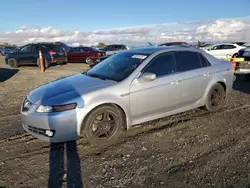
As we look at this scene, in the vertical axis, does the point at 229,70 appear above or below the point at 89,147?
above

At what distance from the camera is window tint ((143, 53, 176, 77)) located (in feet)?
15.8

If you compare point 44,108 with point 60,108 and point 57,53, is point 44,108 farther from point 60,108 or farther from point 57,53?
point 57,53

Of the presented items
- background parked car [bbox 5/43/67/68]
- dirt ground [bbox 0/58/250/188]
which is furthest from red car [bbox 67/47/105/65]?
dirt ground [bbox 0/58/250/188]

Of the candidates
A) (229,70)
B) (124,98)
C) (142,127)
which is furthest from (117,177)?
(229,70)

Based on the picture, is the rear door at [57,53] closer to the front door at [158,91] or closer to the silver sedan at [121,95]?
the silver sedan at [121,95]

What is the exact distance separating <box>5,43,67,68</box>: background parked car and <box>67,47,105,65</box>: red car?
2813mm

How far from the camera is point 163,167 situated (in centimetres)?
356

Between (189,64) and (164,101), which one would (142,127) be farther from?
(189,64)

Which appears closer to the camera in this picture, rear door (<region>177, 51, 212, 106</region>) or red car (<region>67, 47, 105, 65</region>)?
rear door (<region>177, 51, 212, 106</region>)

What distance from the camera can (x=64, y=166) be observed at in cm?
364

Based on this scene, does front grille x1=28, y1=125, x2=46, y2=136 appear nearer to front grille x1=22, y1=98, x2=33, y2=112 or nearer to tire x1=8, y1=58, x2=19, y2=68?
front grille x1=22, y1=98, x2=33, y2=112

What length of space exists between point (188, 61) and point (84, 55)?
16.2 metres

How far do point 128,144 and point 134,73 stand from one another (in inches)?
49.8

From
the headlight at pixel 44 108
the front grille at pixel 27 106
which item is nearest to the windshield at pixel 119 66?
the headlight at pixel 44 108
